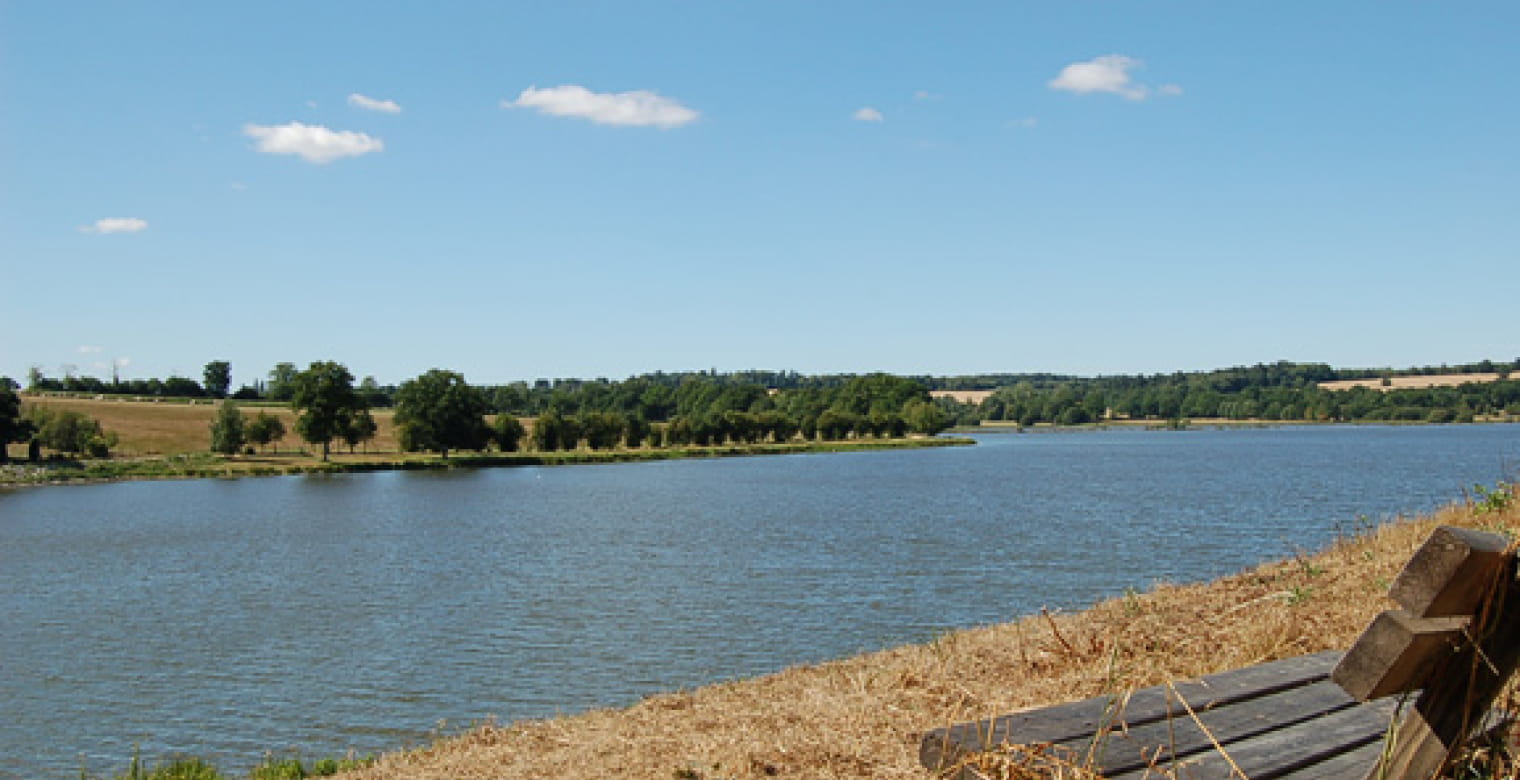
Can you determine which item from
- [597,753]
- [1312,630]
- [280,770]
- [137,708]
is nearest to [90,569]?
[137,708]

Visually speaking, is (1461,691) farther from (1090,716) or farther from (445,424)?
(445,424)

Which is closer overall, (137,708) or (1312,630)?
(1312,630)

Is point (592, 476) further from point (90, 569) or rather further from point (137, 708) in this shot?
point (137, 708)

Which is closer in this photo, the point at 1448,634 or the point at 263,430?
the point at 1448,634

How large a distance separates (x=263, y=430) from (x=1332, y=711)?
12255 cm

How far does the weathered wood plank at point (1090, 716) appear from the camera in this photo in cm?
429

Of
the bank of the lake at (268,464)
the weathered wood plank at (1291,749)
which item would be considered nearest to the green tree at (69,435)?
the bank of the lake at (268,464)

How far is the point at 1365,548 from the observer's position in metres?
14.8

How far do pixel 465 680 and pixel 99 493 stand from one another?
253 feet

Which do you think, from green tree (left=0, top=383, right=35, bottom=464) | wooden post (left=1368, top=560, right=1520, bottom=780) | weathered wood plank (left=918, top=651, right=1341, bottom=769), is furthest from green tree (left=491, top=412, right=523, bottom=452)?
wooden post (left=1368, top=560, right=1520, bottom=780)

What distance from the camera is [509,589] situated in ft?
99.7

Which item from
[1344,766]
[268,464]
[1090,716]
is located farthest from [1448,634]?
[268,464]

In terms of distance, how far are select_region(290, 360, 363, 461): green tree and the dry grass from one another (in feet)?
336

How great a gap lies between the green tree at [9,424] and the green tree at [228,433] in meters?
15.8
